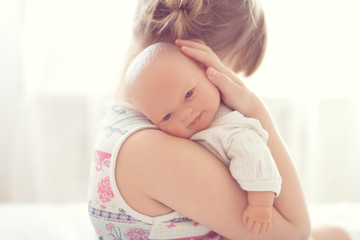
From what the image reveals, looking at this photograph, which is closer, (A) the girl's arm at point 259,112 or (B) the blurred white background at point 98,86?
(A) the girl's arm at point 259,112

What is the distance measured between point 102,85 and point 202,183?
41.0 inches

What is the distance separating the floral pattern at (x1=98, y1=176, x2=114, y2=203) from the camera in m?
0.86

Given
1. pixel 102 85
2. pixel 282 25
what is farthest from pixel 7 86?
pixel 282 25

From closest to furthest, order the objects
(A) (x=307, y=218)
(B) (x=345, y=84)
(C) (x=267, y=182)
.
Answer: (C) (x=267, y=182) → (A) (x=307, y=218) → (B) (x=345, y=84)

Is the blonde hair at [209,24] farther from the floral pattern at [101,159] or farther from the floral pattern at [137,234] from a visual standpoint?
the floral pattern at [137,234]

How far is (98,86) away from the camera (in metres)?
1.74

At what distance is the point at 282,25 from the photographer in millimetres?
1673

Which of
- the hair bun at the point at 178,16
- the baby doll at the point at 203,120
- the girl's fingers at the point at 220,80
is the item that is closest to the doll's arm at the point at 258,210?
the baby doll at the point at 203,120

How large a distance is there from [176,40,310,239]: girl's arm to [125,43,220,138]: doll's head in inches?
0.8

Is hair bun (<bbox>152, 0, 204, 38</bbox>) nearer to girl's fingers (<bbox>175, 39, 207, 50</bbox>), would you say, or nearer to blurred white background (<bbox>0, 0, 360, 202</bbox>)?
girl's fingers (<bbox>175, 39, 207, 50</bbox>)

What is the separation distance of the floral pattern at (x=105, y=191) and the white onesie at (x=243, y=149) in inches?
7.8

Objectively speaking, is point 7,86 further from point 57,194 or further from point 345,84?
point 345,84

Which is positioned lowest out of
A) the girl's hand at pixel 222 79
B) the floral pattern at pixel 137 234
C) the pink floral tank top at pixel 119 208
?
the floral pattern at pixel 137 234

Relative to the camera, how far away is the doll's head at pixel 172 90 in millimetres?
805
